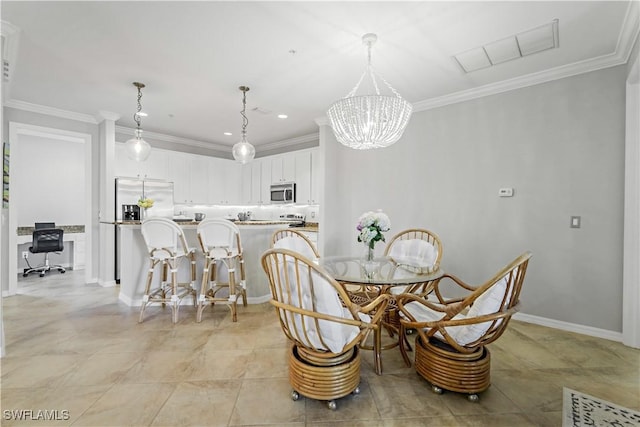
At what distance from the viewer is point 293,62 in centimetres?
292

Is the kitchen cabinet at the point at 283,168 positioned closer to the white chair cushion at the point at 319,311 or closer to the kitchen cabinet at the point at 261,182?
the kitchen cabinet at the point at 261,182

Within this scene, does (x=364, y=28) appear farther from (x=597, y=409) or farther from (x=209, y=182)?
(x=209, y=182)

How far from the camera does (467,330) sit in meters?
1.76

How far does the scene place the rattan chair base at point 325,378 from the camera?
5.74 feet

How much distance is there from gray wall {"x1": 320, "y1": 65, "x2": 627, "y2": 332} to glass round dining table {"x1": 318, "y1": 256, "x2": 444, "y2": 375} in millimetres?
1325

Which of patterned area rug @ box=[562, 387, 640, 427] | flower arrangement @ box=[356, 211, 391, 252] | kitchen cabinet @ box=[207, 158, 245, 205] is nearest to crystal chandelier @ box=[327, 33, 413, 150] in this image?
flower arrangement @ box=[356, 211, 391, 252]

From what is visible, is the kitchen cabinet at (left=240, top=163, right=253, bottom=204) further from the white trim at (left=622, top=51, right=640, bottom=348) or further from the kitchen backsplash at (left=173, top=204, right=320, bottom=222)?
the white trim at (left=622, top=51, right=640, bottom=348)

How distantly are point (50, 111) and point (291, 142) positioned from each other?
148 inches

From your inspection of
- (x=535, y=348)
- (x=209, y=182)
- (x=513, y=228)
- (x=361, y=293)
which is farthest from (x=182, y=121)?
(x=535, y=348)

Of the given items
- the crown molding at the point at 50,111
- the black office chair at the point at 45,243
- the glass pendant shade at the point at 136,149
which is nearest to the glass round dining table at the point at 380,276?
the glass pendant shade at the point at 136,149

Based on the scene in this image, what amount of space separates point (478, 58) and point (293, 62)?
175 cm

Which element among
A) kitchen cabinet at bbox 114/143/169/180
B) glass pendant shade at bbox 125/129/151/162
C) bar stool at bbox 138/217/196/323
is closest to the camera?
bar stool at bbox 138/217/196/323

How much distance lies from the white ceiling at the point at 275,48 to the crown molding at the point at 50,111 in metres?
0.03

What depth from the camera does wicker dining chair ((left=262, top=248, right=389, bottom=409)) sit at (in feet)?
5.25
